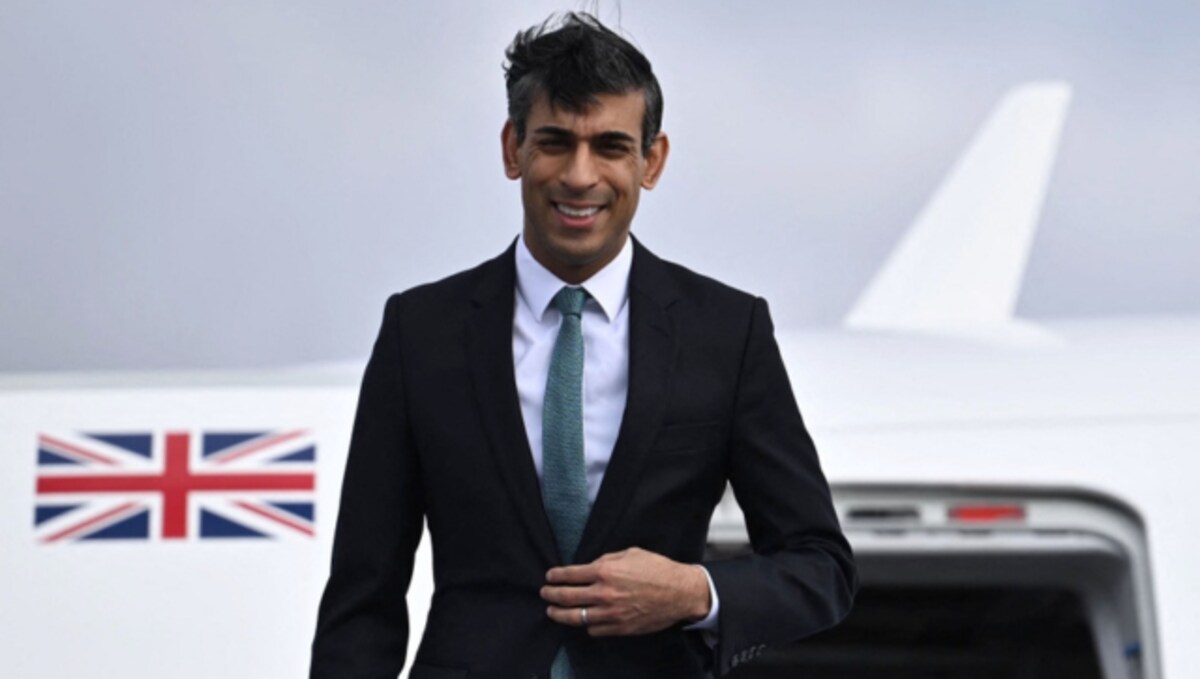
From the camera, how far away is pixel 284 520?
11.7 ft

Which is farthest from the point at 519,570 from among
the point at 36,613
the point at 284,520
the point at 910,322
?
the point at 910,322

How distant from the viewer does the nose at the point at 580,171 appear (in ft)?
4.45

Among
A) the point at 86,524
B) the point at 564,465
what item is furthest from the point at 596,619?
the point at 86,524

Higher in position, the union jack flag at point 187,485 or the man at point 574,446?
the union jack flag at point 187,485

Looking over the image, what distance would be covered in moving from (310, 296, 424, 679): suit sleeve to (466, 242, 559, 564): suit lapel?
0.07 m

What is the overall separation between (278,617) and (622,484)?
2.35m

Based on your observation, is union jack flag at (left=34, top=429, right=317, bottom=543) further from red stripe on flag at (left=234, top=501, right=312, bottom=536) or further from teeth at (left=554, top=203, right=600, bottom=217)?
teeth at (left=554, top=203, right=600, bottom=217)

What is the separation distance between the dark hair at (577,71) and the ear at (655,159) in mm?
13

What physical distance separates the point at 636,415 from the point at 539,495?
98 millimetres

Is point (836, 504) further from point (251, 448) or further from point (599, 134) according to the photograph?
point (599, 134)

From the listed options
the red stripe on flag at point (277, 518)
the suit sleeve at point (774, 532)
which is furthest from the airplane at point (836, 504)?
the suit sleeve at point (774, 532)

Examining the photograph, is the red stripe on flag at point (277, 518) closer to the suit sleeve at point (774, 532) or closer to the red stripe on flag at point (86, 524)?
the red stripe on flag at point (86, 524)

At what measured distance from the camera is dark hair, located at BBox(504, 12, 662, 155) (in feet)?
4.49

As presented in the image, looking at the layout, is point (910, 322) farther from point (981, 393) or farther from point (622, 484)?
point (622, 484)
